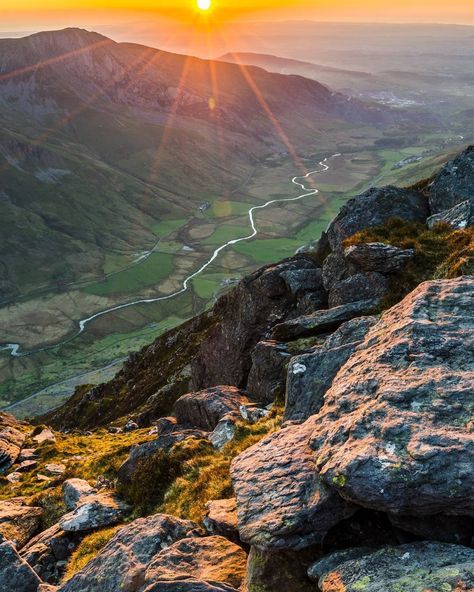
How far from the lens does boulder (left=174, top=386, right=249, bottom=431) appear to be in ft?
109

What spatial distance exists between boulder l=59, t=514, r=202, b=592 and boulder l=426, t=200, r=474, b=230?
2747cm

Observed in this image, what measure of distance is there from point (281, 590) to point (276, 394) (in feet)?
58.5

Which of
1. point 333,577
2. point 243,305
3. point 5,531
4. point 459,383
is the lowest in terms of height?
point 5,531

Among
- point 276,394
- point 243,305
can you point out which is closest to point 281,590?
point 276,394

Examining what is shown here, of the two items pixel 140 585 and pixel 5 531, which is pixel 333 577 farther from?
pixel 5 531

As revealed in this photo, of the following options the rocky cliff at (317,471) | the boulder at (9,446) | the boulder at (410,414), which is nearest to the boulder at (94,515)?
the rocky cliff at (317,471)

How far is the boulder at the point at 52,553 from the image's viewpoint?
2228cm

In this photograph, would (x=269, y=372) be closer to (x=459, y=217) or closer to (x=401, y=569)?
(x=459, y=217)

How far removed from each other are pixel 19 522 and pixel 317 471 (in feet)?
66.1

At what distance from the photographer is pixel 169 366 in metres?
67.5

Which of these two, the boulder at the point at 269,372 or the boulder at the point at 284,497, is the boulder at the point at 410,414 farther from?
the boulder at the point at 269,372

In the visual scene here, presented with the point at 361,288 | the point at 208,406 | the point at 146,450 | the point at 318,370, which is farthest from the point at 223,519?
the point at 361,288

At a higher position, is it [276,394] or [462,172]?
[462,172]

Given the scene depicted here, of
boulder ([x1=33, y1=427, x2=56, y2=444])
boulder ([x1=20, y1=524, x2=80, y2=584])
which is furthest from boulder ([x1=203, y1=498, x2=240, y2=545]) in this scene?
boulder ([x1=33, y1=427, x2=56, y2=444])
